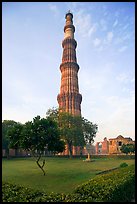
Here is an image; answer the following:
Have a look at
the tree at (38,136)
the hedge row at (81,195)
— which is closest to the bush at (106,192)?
the hedge row at (81,195)

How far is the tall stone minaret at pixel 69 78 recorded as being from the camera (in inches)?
2598

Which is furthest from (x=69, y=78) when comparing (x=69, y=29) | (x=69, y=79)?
(x=69, y=29)

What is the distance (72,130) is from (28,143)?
29684 mm

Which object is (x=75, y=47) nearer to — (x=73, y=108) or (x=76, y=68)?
(x=76, y=68)

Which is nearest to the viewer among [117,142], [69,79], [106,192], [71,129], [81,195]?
[106,192]

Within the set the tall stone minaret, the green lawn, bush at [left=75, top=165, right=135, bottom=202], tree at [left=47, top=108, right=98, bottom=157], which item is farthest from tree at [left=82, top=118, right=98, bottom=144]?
bush at [left=75, top=165, right=135, bottom=202]

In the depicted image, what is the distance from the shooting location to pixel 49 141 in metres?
18.5

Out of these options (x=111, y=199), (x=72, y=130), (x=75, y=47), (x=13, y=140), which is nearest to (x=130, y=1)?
(x=111, y=199)

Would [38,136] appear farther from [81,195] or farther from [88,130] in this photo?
[88,130]

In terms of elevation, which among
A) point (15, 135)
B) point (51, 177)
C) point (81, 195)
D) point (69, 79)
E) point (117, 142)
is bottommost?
point (117, 142)

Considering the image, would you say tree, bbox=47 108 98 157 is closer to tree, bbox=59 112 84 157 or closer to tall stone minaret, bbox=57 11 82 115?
tree, bbox=59 112 84 157

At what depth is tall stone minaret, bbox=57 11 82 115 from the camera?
66.0m

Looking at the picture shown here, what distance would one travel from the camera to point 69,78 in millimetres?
67000

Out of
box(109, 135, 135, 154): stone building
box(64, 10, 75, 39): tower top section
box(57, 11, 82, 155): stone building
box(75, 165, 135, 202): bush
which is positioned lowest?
box(109, 135, 135, 154): stone building
